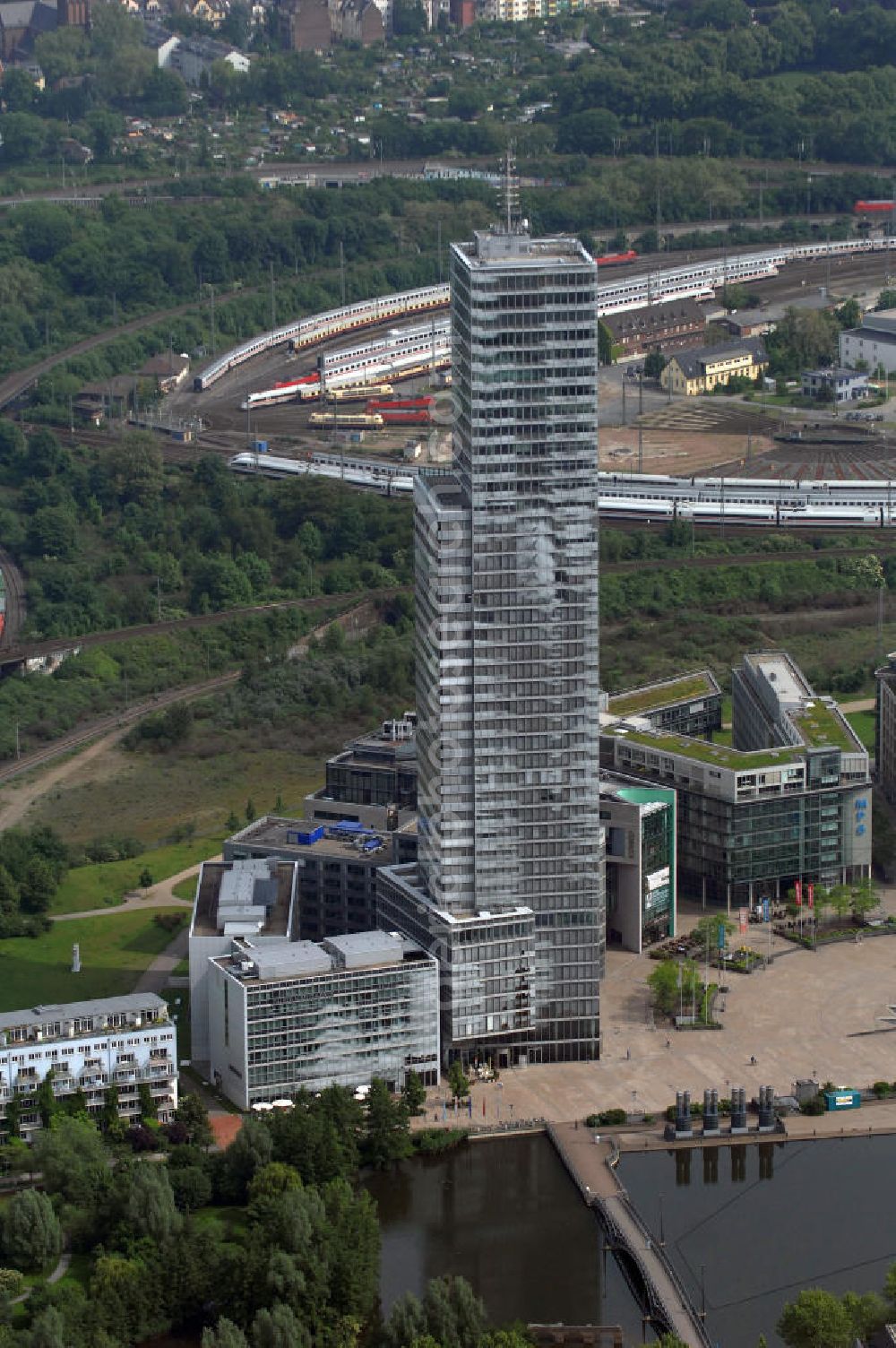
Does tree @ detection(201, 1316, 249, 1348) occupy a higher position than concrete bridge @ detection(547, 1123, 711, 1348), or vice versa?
tree @ detection(201, 1316, 249, 1348)

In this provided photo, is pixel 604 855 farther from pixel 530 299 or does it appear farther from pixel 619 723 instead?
pixel 530 299

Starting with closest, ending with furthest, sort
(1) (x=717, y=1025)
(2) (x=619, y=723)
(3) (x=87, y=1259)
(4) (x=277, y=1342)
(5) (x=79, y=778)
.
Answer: (4) (x=277, y=1342)
(3) (x=87, y=1259)
(1) (x=717, y=1025)
(2) (x=619, y=723)
(5) (x=79, y=778)

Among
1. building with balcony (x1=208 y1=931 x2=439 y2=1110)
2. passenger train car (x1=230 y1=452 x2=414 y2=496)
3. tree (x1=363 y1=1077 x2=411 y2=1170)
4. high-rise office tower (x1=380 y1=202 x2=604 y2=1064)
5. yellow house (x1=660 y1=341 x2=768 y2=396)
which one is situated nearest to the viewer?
tree (x1=363 y1=1077 x2=411 y2=1170)

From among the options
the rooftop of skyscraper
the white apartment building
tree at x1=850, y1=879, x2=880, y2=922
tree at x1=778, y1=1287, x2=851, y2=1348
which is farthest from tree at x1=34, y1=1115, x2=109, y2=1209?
the white apartment building

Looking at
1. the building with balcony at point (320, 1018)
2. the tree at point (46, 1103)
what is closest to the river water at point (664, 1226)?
the building with balcony at point (320, 1018)

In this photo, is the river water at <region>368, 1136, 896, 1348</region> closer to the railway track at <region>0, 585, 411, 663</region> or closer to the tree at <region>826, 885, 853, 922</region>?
the tree at <region>826, 885, 853, 922</region>

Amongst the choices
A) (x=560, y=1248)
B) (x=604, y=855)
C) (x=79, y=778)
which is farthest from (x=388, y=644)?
(x=560, y=1248)
